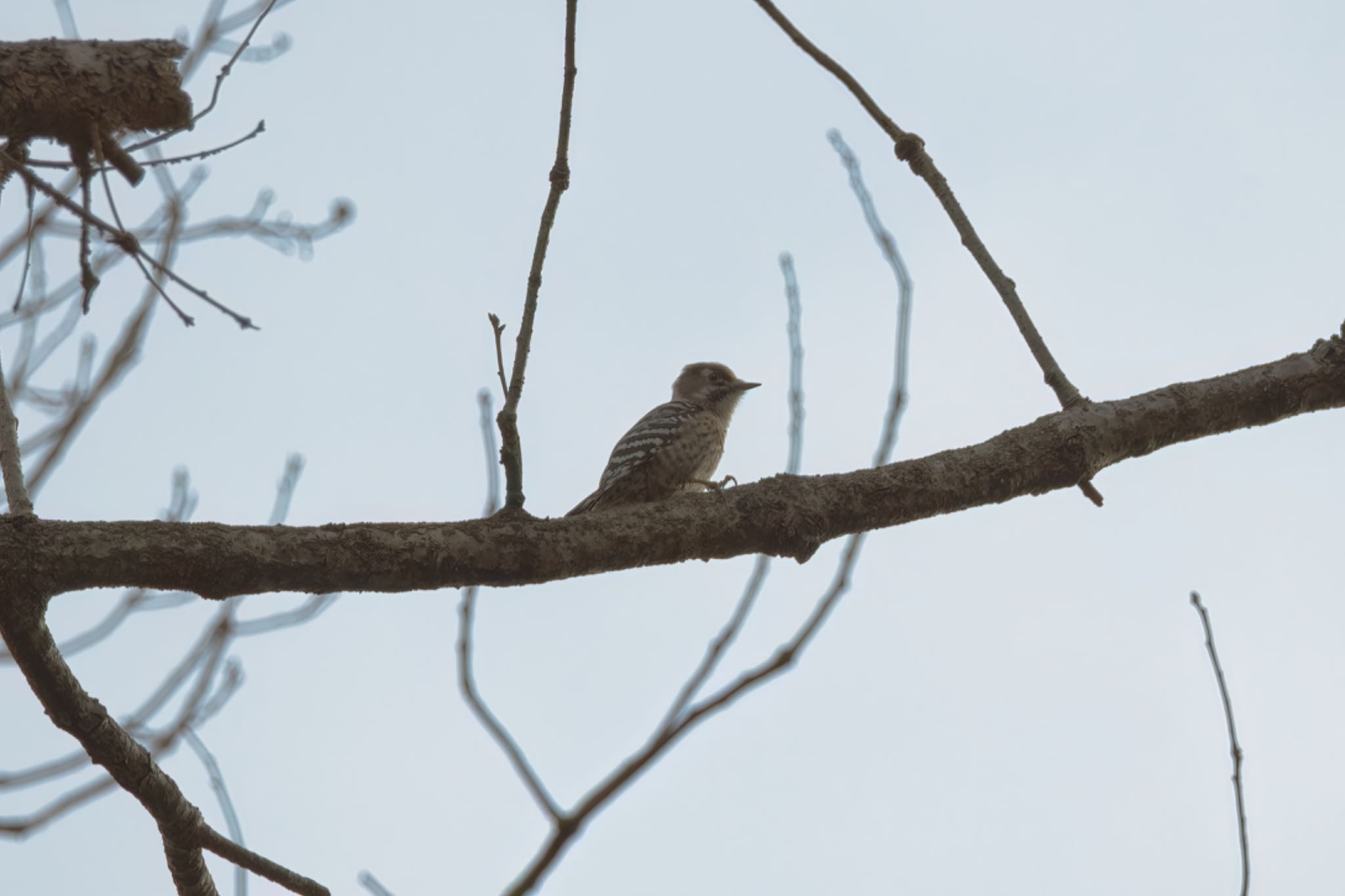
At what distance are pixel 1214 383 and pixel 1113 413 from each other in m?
0.33

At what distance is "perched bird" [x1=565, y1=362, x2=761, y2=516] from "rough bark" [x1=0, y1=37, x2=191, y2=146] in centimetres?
339

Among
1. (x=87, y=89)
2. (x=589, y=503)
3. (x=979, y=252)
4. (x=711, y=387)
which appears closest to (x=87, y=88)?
(x=87, y=89)

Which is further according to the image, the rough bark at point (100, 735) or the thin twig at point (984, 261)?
the thin twig at point (984, 261)

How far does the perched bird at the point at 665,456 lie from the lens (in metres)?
7.13

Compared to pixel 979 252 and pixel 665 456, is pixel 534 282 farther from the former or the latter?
pixel 665 456

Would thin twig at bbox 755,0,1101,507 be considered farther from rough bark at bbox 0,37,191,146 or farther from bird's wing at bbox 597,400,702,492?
bird's wing at bbox 597,400,702,492

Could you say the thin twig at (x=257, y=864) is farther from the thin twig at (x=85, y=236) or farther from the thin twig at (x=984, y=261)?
the thin twig at (x=984, y=261)

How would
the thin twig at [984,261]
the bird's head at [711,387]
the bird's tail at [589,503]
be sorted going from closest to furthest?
the thin twig at [984,261] → the bird's tail at [589,503] → the bird's head at [711,387]

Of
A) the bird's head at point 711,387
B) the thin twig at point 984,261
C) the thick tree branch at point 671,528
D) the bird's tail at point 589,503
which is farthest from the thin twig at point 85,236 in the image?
the bird's head at point 711,387

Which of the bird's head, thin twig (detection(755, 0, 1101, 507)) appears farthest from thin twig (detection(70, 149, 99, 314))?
the bird's head

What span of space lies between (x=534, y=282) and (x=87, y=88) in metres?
1.40

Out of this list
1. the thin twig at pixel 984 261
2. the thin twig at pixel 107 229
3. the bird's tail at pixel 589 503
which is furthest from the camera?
the bird's tail at pixel 589 503

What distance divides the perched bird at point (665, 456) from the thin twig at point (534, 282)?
3232 millimetres

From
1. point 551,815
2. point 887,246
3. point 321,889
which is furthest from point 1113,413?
point 551,815
